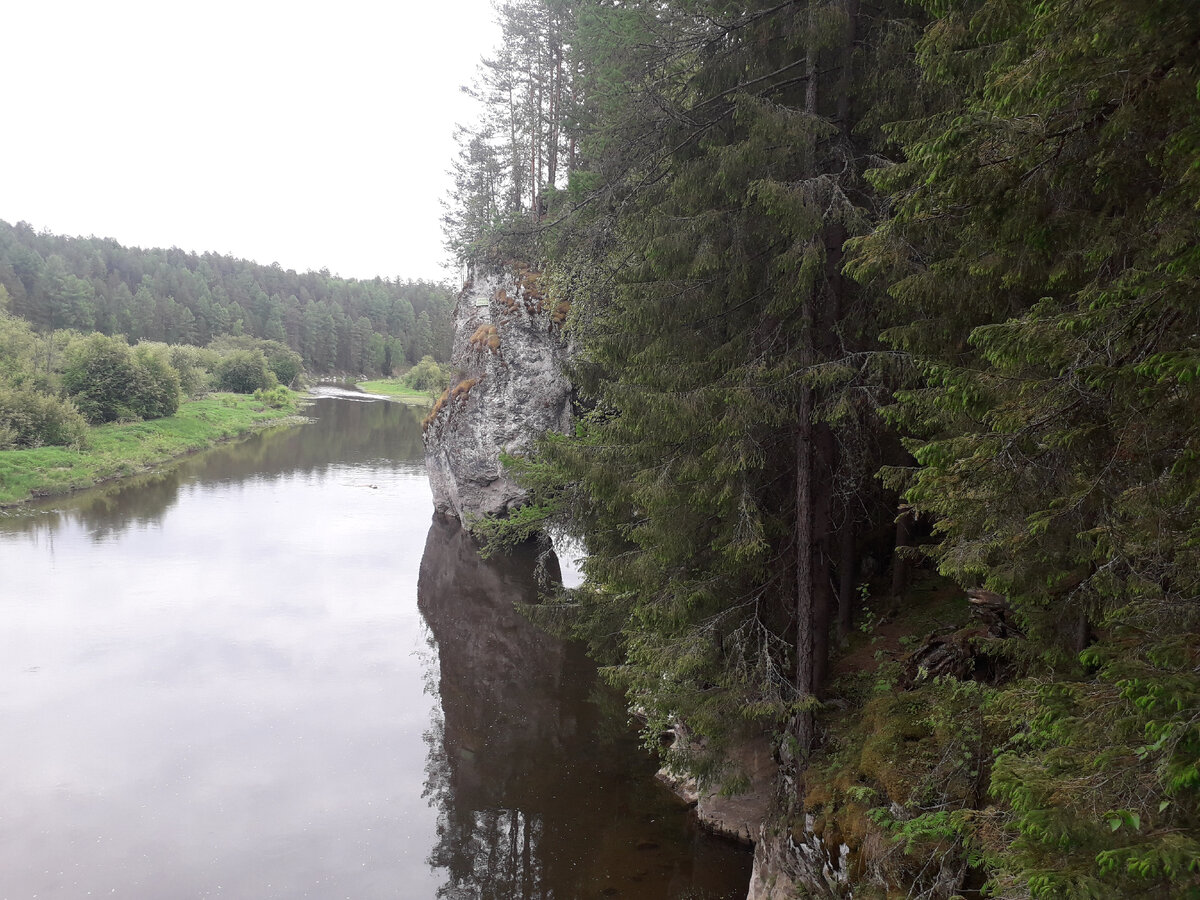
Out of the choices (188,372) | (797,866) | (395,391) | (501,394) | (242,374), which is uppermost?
(242,374)

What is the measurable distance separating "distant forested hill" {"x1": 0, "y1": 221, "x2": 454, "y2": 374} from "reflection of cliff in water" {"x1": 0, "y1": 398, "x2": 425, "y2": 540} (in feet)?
41.9

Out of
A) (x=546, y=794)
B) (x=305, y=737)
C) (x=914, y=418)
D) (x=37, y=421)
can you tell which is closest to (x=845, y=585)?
(x=914, y=418)

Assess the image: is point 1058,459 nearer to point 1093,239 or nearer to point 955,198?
point 1093,239

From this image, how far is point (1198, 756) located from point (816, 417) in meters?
5.09

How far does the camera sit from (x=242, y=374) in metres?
66.6

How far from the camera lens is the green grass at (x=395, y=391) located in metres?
75.8

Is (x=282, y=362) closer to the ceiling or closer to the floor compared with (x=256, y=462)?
closer to the ceiling

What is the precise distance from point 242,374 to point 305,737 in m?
62.6

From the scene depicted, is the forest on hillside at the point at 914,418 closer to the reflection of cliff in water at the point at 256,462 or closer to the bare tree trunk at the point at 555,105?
the bare tree trunk at the point at 555,105

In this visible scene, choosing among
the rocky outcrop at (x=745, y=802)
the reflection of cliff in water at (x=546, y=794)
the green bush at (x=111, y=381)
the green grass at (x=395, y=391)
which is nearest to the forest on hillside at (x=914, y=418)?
the rocky outcrop at (x=745, y=802)

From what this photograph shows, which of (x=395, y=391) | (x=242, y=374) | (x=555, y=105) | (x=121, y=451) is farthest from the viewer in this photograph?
(x=395, y=391)

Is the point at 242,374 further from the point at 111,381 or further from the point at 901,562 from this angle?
the point at 901,562

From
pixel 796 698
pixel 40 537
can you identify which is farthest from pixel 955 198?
pixel 40 537

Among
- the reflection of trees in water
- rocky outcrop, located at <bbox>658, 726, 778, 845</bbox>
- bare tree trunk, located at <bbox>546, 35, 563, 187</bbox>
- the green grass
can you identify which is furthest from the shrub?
rocky outcrop, located at <bbox>658, 726, 778, 845</bbox>
